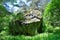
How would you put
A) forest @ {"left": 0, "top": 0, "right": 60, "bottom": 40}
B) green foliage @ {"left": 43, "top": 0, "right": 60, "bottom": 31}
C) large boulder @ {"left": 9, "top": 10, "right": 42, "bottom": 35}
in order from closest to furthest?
1. forest @ {"left": 0, "top": 0, "right": 60, "bottom": 40}
2. large boulder @ {"left": 9, "top": 10, "right": 42, "bottom": 35}
3. green foliage @ {"left": 43, "top": 0, "right": 60, "bottom": 31}

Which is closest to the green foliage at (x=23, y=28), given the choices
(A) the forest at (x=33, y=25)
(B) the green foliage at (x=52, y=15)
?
(A) the forest at (x=33, y=25)

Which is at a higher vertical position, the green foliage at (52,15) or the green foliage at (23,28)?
the green foliage at (52,15)

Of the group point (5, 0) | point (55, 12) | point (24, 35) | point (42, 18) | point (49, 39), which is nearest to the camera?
point (49, 39)

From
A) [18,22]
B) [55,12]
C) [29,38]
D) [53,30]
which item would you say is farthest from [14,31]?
[55,12]

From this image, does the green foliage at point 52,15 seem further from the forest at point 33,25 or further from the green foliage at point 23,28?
the green foliage at point 23,28

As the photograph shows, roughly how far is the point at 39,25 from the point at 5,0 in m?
2.21

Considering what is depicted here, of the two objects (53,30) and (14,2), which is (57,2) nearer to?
(53,30)

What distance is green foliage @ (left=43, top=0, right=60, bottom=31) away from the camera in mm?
5137

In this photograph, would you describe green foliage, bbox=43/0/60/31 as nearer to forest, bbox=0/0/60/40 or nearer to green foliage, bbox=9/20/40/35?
forest, bbox=0/0/60/40

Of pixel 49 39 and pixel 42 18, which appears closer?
pixel 49 39

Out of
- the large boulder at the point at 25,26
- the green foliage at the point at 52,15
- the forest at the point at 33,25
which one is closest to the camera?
the forest at the point at 33,25

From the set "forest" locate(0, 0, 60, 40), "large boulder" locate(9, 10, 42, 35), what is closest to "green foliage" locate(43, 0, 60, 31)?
"forest" locate(0, 0, 60, 40)

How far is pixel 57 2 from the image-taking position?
5125 mm

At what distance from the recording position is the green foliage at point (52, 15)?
5137 mm
